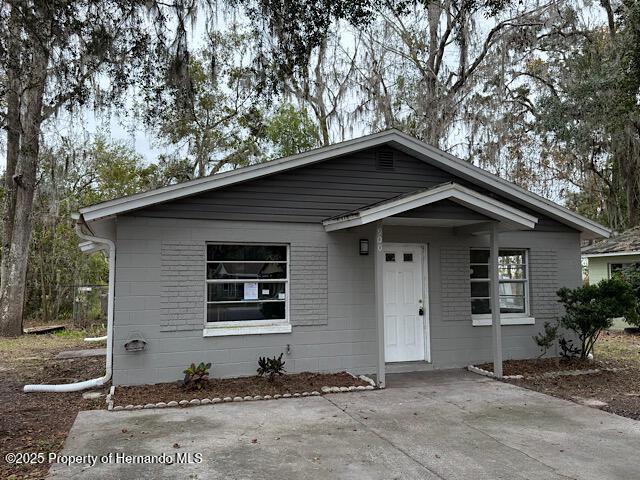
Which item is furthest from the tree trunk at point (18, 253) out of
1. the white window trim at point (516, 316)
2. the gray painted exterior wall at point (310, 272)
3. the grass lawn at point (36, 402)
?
the white window trim at point (516, 316)

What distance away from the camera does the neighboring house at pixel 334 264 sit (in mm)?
7301

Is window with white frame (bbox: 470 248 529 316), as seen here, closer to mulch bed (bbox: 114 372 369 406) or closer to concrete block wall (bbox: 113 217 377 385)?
concrete block wall (bbox: 113 217 377 385)

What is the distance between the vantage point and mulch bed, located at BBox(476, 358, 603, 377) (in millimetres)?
8539

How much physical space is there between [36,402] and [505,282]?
8.12m

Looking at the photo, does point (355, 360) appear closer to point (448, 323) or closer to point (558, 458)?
point (448, 323)

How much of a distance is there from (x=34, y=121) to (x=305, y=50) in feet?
23.2

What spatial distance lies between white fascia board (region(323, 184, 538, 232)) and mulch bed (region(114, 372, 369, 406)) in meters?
2.40

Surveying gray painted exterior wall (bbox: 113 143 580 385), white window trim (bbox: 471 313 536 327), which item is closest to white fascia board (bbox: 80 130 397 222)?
gray painted exterior wall (bbox: 113 143 580 385)

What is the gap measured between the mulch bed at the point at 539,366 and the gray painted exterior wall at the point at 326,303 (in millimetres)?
218

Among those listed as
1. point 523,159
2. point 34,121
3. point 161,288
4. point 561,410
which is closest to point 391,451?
point 561,410

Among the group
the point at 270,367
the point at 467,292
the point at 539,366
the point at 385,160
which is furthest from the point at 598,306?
the point at 270,367

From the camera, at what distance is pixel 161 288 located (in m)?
7.35

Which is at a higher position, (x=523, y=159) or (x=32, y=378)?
(x=523, y=159)

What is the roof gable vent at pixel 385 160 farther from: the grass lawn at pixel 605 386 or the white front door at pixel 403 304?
the grass lawn at pixel 605 386
